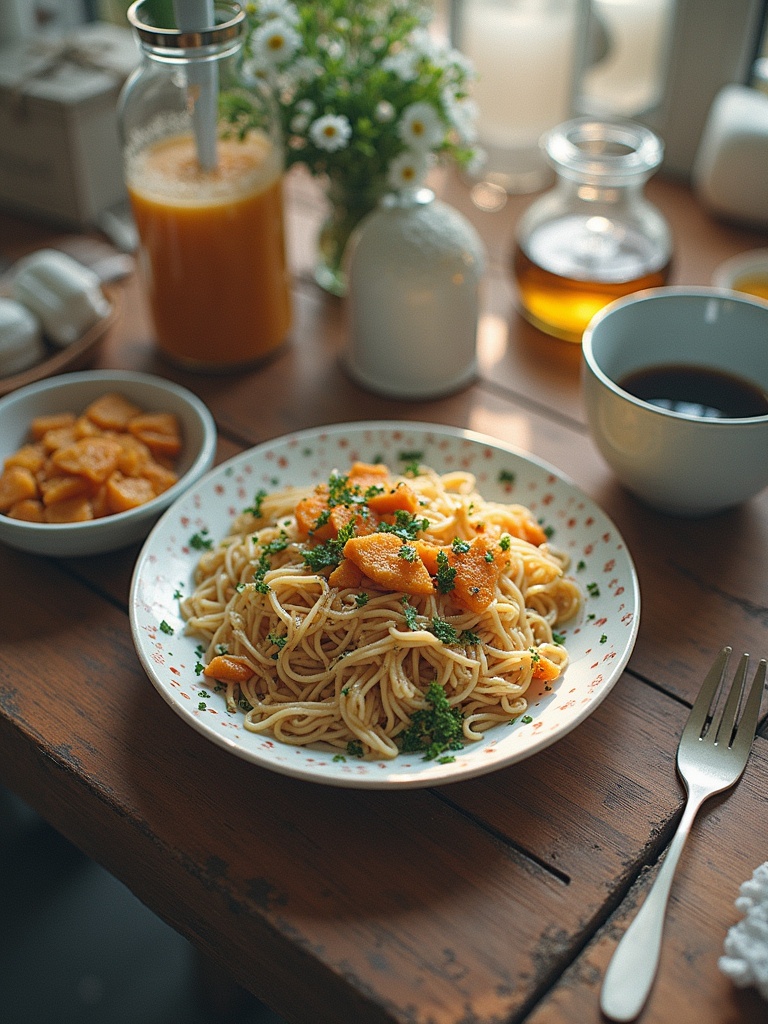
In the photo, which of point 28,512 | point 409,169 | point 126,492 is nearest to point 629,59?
point 409,169

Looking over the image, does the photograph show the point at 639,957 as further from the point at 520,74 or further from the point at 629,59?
the point at 629,59

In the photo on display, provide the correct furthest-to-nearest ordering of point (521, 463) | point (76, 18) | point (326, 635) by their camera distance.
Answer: point (76, 18), point (521, 463), point (326, 635)

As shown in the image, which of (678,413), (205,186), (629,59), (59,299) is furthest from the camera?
(629,59)

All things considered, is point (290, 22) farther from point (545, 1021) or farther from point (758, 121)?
point (545, 1021)

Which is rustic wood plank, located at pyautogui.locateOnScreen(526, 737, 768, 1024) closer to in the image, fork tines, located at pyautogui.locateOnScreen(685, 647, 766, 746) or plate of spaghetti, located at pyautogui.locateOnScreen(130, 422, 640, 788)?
fork tines, located at pyautogui.locateOnScreen(685, 647, 766, 746)

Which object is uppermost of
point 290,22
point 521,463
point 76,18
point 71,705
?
point 290,22

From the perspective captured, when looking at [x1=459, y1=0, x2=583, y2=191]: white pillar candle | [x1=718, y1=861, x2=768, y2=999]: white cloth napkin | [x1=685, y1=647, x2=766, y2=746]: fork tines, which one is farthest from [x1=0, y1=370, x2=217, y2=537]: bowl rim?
[x1=459, y1=0, x2=583, y2=191]: white pillar candle

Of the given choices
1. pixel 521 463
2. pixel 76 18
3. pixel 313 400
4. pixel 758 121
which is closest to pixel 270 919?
pixel 521 463
